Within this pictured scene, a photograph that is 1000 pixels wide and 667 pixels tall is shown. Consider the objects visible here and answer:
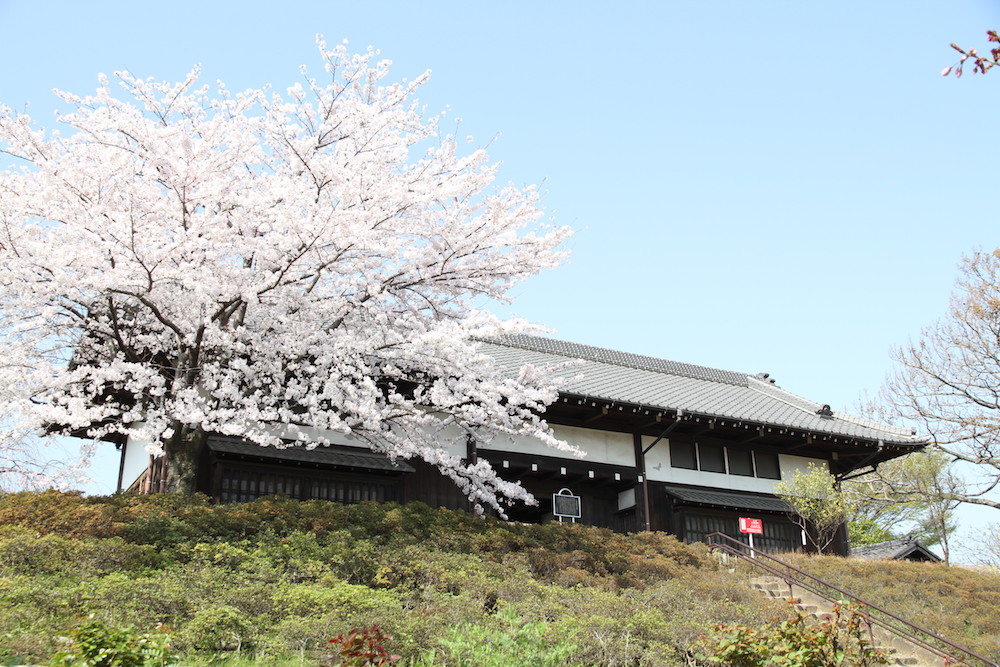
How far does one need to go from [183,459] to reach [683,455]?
11572 mm

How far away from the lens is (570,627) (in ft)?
30.5

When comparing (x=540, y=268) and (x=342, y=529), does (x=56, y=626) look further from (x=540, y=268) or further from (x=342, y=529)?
(x=540, y=268)

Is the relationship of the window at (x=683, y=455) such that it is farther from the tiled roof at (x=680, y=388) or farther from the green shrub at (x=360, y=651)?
the green shrub at (x=360, y=651)

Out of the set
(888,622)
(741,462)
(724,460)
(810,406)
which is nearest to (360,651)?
(888,622)

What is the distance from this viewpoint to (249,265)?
541 inches

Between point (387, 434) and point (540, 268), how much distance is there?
400 centimetres

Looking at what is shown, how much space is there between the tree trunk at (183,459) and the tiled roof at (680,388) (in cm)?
746

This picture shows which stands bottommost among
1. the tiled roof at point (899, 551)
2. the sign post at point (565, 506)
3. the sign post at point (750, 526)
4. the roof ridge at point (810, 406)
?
the tiled roof at point (899, 551)

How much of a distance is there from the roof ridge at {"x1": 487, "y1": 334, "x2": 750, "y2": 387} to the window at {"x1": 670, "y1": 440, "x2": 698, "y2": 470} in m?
5.61

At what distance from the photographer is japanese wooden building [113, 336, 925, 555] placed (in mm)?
15758

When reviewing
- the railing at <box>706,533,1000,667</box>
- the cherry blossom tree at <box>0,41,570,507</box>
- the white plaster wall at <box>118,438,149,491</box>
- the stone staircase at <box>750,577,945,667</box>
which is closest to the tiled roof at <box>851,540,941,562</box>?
the railing at <box>706,533,1000,667</box>

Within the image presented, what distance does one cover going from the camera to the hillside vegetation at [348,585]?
821cm

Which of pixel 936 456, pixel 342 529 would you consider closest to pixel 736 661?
pixel 342 529

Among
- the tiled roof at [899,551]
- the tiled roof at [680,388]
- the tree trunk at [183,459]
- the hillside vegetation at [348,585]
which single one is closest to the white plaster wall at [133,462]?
the tree trunk at [183,459]
